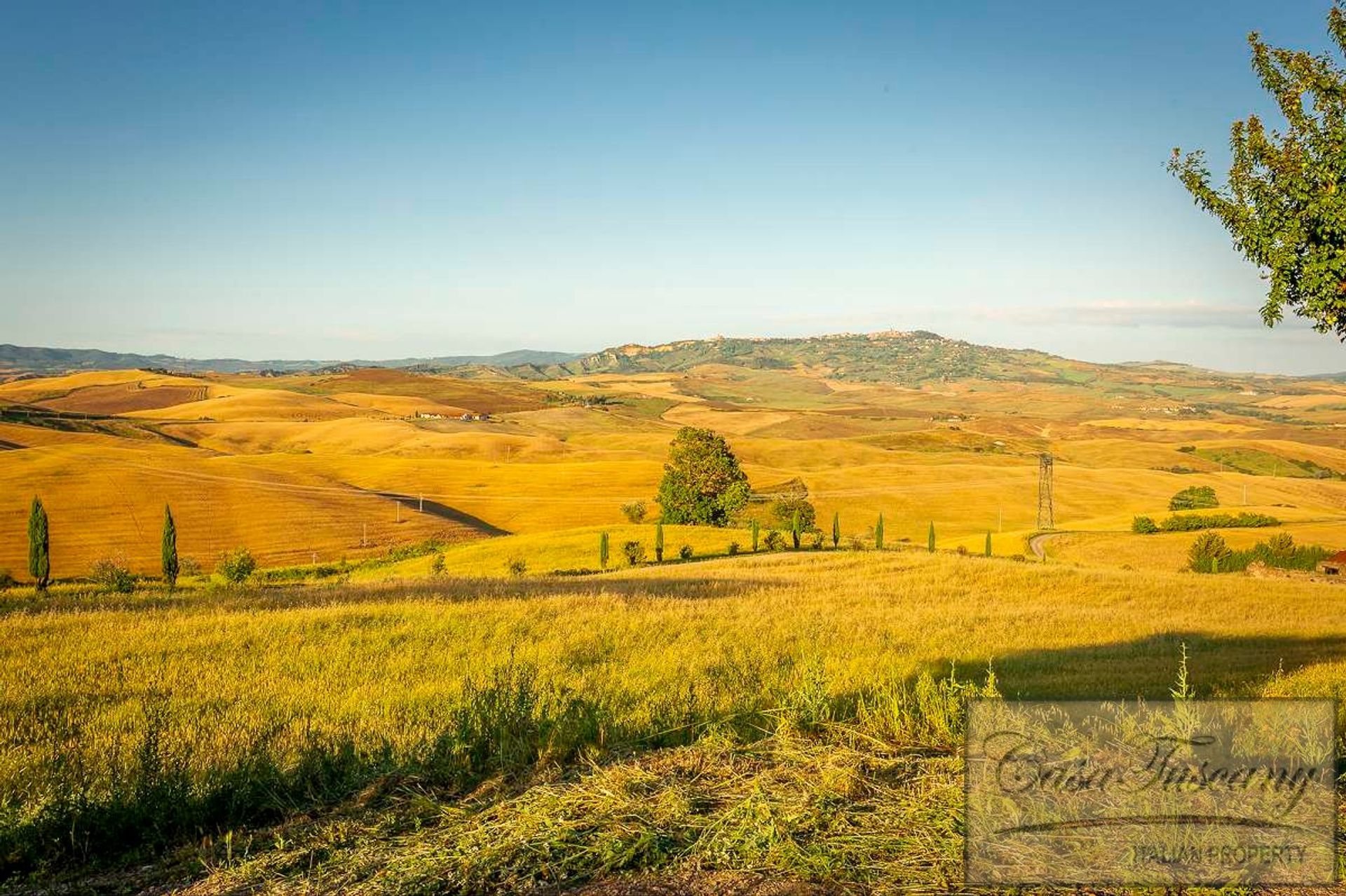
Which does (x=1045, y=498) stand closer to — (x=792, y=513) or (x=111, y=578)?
(x=792, y=513)

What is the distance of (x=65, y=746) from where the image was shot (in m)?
7.27

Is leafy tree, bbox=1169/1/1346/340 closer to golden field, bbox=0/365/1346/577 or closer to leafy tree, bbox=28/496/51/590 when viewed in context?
leafy tree, bbox=28/496/51/590

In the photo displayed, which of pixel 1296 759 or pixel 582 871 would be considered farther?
pixel 1296 759

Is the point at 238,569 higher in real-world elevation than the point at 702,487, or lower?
lower

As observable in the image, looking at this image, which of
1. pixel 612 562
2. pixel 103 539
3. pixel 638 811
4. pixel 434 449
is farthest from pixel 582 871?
pixel 434 449

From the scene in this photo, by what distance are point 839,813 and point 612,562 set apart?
5022 centimetres

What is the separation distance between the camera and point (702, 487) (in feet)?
246

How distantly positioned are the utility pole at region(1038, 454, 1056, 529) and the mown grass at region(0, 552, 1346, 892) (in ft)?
190

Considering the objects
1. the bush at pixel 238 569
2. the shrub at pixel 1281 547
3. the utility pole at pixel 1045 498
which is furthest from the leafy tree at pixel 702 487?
the shrub at pixel 1281 547

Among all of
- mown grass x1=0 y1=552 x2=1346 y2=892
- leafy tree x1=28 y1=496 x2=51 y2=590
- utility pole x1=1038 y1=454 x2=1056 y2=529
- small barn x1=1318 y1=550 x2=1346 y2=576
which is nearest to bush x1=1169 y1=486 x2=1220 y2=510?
utility pole x1=1038 y1=454 x2=1056 y2=529

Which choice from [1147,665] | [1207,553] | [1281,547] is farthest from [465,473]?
[1147,665]

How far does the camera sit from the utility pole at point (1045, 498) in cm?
7825

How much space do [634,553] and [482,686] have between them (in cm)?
4417

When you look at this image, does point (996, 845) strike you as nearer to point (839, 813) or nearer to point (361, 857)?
point (839, 813)
